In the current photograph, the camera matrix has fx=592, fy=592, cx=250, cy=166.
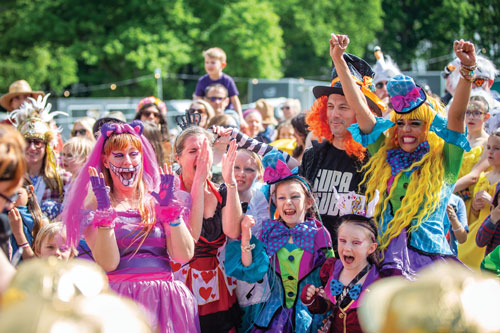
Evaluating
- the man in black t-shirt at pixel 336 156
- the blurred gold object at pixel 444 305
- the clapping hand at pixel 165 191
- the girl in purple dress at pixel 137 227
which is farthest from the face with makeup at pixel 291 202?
the blurred gold object at pixel 444 305

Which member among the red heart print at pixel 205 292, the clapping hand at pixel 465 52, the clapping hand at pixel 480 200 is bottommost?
the red heart print at pixel 205 292

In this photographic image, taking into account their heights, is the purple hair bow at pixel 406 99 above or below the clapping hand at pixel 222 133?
above

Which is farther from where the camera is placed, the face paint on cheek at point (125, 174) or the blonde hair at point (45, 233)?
the blonde hair at point (45, 233)

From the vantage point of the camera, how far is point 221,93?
22.0ft

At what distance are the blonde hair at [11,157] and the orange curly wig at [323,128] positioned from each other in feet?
8.69

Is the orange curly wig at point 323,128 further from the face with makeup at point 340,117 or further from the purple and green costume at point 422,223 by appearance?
the purple and green costume at point 422,223

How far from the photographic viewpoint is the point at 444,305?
3.51 feet

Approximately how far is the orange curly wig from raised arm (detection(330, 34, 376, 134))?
267 millimetres

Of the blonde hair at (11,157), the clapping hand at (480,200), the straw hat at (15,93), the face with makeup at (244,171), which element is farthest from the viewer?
the straw hat at (15,93)

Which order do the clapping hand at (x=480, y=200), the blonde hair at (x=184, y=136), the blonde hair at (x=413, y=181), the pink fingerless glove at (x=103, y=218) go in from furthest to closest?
the clapping hand at (x=480, y=200) → the blonde hair at (x=184, y=136) → the blonde hair at (x=413, y=181) → the pink fingerless glove at (x=103, y=218)

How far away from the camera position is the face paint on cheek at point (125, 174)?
3109mm

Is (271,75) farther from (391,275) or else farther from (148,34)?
(391,275)

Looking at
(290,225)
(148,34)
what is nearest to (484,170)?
(290,225)

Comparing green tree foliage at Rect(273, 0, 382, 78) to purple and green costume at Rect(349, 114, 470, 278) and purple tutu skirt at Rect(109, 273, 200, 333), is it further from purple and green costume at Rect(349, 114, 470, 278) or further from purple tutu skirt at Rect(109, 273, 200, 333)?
purple tutu skirt at Rect(109, 273, 200, 333)
